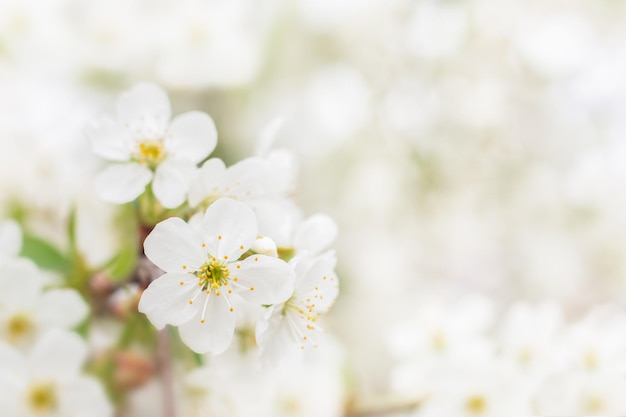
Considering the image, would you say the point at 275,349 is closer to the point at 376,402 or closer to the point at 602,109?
the point at 376,402

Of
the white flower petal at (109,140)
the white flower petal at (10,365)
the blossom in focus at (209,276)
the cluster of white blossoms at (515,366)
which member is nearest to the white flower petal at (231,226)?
the blossom in focus at (209,276)

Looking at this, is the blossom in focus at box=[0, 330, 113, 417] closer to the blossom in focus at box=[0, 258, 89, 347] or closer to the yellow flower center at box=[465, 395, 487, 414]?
the blossom in focus at box=[0, 258, 89, 347]

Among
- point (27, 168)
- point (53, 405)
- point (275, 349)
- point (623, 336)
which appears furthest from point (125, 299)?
point (623, 336)

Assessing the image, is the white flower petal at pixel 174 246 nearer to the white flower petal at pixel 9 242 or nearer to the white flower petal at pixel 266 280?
the white flower petal at pixel 266 280

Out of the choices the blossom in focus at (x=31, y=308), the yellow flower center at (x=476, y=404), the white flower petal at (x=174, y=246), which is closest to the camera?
the white flower petal at (x=174, y=246)

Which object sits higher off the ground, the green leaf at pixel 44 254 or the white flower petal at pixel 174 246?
the green leaf at pixel 44 254

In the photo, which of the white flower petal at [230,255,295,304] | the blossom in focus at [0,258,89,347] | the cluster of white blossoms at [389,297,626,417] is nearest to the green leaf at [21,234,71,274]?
the blossom in focus at [0,258,89,347]

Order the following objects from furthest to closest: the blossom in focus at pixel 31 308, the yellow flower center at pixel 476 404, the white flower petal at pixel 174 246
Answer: the yellow flower center at pixel 476 404
the blossom in focus at pixel 31 308
the white flower petal at pixel 174 246

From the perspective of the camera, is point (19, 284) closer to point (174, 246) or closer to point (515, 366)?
point (174, 246)
